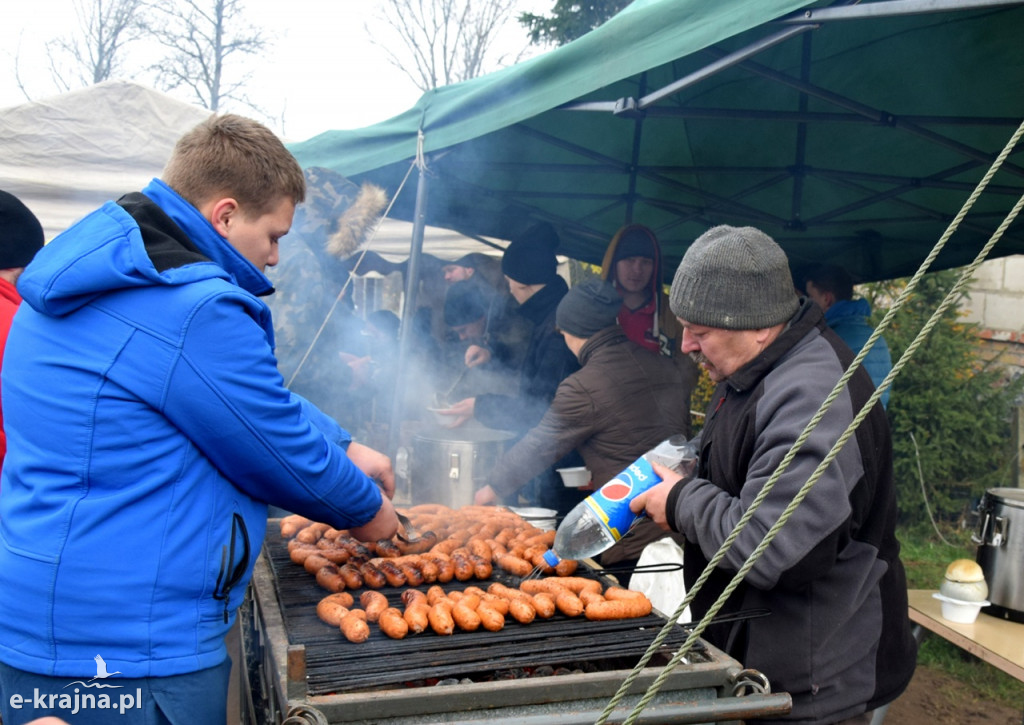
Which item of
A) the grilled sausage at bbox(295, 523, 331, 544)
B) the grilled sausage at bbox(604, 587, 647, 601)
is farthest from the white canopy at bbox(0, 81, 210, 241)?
the grilled sausage at bbox(604, 587, 647, 601)

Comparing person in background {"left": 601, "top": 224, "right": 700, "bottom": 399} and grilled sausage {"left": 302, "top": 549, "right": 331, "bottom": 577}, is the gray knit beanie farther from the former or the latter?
person in background {"left": 601, "top": 224, "right": 700, "bottom": 399}

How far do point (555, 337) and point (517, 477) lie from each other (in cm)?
120

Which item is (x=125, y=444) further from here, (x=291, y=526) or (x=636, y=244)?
(x=636, y=244)

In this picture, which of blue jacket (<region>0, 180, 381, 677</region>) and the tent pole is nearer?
blue jacket (<region>0, 180, 381, 677</region>)

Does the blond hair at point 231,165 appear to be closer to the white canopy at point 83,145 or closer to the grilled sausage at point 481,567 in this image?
the grilled sausage at point 481,567

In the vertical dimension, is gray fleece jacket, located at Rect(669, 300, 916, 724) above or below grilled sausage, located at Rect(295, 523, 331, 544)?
above

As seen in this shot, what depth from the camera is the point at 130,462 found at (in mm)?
1826

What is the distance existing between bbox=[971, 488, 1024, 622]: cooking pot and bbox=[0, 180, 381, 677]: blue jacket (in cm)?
391

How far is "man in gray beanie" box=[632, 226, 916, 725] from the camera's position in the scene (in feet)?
7.10

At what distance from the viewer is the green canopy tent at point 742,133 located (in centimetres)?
327

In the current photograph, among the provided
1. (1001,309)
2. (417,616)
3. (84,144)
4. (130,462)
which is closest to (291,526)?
(417,616)

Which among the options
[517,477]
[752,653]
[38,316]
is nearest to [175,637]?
[38,316]

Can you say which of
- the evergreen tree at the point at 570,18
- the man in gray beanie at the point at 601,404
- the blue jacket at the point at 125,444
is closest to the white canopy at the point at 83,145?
the man in gray beanie at the point at 601,404

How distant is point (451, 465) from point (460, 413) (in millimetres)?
848
